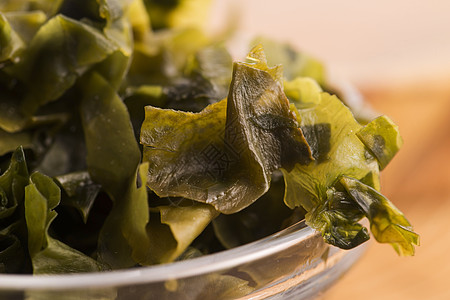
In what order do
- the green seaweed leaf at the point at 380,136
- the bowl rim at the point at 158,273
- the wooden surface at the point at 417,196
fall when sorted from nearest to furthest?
1. the bowl rim at the point at 158,273
2. the green seaweed leaf at the point at 380,136
3. the wooden surface at the point at 417,196

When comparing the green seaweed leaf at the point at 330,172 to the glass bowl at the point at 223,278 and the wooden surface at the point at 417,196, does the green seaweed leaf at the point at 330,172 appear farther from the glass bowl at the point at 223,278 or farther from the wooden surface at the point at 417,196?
the wooden surface at the point at 417,196

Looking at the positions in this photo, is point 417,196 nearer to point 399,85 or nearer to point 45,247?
point 399,85

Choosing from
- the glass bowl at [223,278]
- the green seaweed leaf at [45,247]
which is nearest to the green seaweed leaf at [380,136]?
the glass bowl at [223,278]

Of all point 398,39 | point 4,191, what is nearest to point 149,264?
point 4,191

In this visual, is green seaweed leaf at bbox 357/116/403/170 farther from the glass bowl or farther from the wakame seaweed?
the glass bowl

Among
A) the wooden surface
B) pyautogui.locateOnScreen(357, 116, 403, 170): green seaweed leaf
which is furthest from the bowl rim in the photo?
the wooden surface

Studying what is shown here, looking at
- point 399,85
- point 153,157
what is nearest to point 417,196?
point 399,85

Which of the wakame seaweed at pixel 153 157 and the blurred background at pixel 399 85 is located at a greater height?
the wakame seaweed at pixel 153 157
